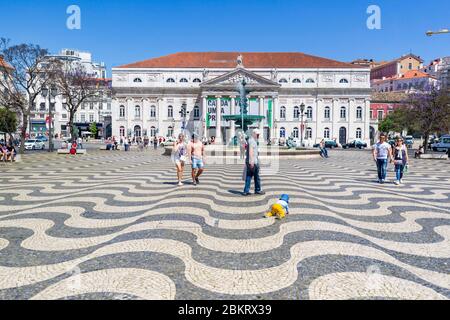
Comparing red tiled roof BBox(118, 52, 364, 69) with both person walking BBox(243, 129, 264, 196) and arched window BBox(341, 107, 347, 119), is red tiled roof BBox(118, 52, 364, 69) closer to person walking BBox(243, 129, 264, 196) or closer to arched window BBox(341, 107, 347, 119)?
arched window BBox(341, 107, 347, 119)

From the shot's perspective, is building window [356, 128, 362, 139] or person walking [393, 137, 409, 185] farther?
building window [356, 128, 362, 139]

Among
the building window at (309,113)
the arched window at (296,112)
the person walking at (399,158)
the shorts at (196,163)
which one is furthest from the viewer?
the building window at (309,113)

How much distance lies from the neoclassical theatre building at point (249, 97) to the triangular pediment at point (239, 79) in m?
1.45

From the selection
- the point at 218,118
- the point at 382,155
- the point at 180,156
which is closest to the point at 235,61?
the point at 218,118

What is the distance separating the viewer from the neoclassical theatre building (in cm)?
5969

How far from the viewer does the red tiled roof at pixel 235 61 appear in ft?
202

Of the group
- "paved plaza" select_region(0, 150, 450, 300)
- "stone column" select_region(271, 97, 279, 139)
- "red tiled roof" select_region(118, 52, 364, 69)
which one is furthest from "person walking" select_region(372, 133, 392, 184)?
"red tiled roof" select_region(118, 52, 364, 69)

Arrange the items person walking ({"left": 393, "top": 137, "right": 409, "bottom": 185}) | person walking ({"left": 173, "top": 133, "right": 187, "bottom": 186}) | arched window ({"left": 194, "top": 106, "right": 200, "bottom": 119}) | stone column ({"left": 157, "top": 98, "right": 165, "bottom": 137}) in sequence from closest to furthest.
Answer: person walking ({"left": 173, "top": 133, "right": 187, "bottom": 186}), person walking ({"left": 393, "top": 137, "right": 409, "bottom": 185}), stone column ({"left": 157, "top": 98, "right": 165, "bottom": 137}), arched window ({"left": 194, "top": 106, "right": 200, "bottom": 119})

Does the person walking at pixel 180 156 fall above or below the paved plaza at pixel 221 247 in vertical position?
above

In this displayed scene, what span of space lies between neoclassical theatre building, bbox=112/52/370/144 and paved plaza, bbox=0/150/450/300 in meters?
51.9

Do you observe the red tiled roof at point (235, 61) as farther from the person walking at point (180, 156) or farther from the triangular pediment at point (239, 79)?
the person walking at point (180, 156)

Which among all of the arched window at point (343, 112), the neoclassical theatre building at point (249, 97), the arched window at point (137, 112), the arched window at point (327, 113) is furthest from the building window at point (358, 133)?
the arched window at point (137, 112)
